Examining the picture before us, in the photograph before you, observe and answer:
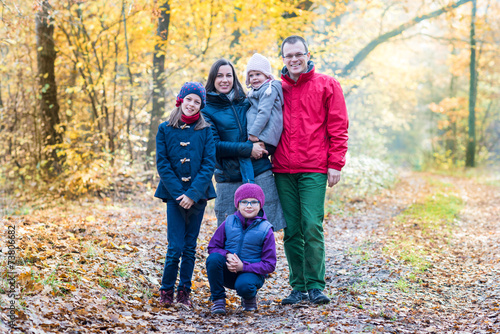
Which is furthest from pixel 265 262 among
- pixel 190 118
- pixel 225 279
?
pixel 190 118

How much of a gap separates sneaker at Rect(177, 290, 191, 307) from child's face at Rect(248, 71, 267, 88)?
2120 millimetres

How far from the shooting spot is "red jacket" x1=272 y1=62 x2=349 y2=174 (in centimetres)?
410

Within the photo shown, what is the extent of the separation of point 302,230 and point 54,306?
7.48 ft

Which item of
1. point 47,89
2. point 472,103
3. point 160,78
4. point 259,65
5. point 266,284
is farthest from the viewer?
point 472,103

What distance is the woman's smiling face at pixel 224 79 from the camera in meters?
4.16

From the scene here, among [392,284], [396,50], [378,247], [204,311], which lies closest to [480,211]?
[378,247]

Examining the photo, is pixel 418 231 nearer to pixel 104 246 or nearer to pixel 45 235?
pixel 104 246

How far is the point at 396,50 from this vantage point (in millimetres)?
25734

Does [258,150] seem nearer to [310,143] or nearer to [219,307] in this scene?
[310,143]

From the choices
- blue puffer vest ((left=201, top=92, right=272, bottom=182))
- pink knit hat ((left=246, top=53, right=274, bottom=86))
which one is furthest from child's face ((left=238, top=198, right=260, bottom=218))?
pink knit hat ((left=246, top=53, right=274, bottom=86))

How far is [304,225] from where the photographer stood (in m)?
4.21

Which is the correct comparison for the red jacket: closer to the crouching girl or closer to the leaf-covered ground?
the crouching girl

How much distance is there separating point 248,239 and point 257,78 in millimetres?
1548

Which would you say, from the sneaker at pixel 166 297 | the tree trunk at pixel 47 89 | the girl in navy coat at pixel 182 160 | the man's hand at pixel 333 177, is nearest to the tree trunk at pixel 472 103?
the tree trunk at pixel 47 89
